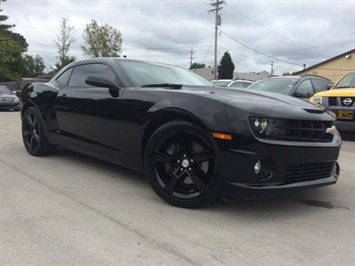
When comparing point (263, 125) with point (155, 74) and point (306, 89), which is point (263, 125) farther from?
point (306, 89)

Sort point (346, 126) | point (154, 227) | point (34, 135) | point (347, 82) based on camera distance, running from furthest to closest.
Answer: point (347, 82)
point (346, 126)
point (34, 135)
point (154, 227)

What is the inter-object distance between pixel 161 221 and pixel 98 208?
67 centimetres

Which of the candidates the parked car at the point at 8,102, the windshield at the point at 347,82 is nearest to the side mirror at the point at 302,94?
the windshield at the point at 347,82

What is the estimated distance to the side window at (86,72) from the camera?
4.43 meters

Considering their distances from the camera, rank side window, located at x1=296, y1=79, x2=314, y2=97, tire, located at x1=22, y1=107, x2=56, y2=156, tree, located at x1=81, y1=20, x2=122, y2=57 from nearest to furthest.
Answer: tire, located at x1=22, y1=107, x2=56, y2=156 < side window, located at x1=296, y1=79, x2=314, y2=97 < tree, located at x1=81, y1=20, x2=122, y2=57

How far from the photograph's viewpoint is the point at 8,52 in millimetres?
37031

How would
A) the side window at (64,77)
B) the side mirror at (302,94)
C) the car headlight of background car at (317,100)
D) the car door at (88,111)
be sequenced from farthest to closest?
the side mirror at (302,94)
the car headlight of background car at (317,100)
the side window at (64,77)
the car door at (88,111)

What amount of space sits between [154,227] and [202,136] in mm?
859

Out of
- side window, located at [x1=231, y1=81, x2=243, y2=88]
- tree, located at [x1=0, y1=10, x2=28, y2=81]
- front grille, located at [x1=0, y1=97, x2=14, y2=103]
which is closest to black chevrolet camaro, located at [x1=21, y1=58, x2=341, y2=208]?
side window, located at [x1=231, y1=81, x2=243, y2=88]

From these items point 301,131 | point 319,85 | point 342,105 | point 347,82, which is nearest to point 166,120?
point 301,131

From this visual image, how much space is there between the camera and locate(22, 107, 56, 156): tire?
5.50 m

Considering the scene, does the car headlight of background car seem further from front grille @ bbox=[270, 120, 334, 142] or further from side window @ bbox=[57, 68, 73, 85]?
side window @ bbox=[57, 68, 73, 85]

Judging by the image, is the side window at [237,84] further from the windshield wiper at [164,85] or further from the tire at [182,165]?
the tire at [182,165]

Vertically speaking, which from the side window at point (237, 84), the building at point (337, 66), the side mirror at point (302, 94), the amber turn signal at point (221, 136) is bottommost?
the amber turn signal at point (221, 136)
